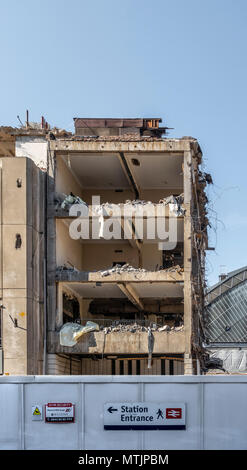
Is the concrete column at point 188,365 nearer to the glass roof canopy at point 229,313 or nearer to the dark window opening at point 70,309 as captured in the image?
the dark window opening at point 70,309

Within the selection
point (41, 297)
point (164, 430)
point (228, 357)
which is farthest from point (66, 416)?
point (228, 357)

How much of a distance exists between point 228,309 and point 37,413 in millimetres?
53862

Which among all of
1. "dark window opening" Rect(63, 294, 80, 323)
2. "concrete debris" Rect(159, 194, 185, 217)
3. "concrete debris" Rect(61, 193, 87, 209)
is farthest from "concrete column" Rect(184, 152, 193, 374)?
"dark window opening" Rect(63, 294, 80, 323)

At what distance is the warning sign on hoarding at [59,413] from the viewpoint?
17750mm

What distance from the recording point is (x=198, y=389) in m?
17.8

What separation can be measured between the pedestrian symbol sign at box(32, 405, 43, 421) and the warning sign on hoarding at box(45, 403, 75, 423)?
0.17 m

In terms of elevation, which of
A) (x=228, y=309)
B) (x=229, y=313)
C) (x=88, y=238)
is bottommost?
(x=229, y=313)

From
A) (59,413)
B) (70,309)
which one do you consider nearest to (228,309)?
(70,309)

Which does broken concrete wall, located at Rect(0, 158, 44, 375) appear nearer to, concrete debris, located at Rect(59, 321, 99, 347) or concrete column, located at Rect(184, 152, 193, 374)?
concrete debris, located at Rect(59, 321, 99, 347)

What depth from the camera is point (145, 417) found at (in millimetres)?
17625

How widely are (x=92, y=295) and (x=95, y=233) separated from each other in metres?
5.45

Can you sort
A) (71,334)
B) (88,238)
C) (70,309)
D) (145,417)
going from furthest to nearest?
(70,309) < (88,238) < (71,334) < (145,417)

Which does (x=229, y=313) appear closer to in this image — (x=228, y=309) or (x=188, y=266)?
(x=228, y=309)
